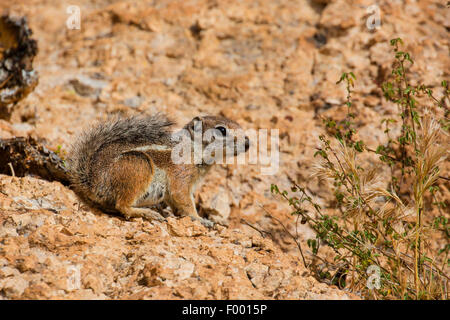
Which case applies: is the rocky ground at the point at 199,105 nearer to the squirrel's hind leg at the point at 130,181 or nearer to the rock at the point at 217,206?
the rock at the point at 217,206

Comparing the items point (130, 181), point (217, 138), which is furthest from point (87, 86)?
point (130, 181)

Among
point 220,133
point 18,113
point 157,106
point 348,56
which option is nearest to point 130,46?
point 157,106

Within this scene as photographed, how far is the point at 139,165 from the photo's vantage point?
463 cm

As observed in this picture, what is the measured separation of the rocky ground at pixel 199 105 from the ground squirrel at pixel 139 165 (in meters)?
0.24

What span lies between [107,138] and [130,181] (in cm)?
53

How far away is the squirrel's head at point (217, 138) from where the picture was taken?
524 centimetres

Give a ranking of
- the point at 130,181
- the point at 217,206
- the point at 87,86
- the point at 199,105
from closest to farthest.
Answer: the point at 130,181, the point at 217,206, the point at 199,105, the point at 87,86

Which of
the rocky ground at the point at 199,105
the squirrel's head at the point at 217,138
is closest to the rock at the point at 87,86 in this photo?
the rocky ground at the point at 199,105

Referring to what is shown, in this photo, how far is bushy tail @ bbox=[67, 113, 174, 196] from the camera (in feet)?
15.1

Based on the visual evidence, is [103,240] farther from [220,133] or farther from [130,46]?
[130,46]

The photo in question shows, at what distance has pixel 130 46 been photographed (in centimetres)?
720

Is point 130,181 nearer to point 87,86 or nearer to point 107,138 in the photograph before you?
point 107,138

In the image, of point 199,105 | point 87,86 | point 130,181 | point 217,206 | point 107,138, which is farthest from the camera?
point 87,86

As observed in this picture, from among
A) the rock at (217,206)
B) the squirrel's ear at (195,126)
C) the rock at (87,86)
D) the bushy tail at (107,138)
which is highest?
the rock at (87,86)
